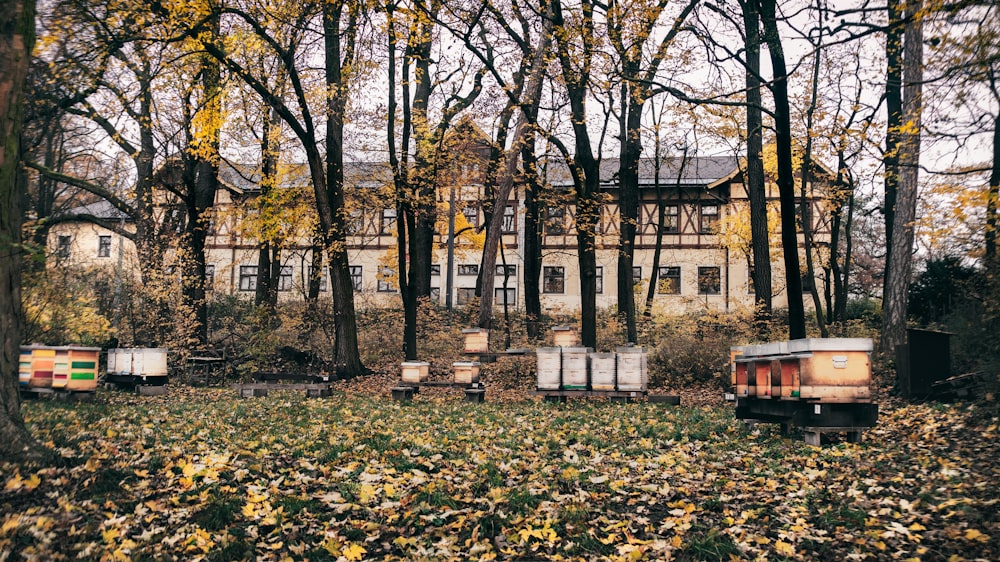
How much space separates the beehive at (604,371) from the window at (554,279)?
Answer: 27968 mm

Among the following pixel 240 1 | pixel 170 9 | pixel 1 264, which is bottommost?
pixel 1 264

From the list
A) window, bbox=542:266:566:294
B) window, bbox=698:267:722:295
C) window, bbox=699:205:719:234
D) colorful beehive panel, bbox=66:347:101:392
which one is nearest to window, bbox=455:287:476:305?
window, bbox=542:266:566:294

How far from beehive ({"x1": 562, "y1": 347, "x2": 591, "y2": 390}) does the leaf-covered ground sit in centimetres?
440

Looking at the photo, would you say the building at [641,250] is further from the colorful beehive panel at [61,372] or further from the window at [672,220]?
the colorful beehive panel at [61,372]

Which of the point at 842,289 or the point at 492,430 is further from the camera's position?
the point at 842,289

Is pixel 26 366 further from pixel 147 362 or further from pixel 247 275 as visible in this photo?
pixel 247 275

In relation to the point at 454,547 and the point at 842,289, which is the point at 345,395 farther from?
the point at 842,289

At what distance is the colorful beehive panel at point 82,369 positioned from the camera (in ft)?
45.9

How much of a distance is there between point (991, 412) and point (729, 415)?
12.8 feet

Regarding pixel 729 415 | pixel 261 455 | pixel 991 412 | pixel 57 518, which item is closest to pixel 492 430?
pixel 261 455

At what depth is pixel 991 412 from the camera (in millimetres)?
10789

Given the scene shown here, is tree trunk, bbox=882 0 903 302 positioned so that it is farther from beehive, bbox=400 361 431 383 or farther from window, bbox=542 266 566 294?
window, bbox=542 266 566 294

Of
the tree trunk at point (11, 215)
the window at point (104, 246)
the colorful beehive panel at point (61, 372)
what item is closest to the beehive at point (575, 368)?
the colorful beehive panel at point (61, 372)

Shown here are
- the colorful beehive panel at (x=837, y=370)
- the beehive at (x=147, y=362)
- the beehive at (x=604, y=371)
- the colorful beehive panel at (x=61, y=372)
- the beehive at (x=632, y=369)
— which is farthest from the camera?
the beehive at (x=147, y=362)
